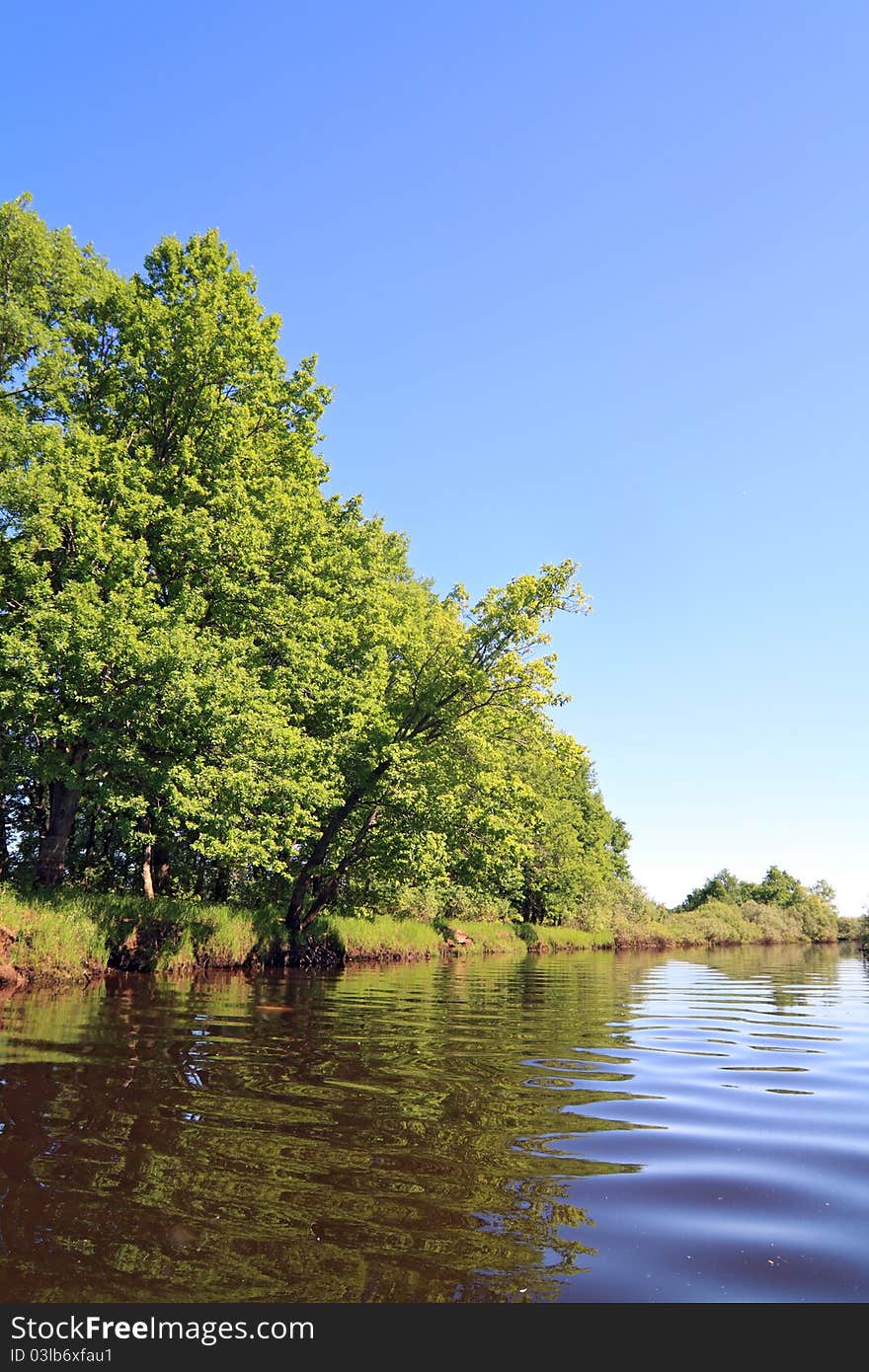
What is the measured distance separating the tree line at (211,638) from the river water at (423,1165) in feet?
31.3

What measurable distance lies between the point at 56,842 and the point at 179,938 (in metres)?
4.37

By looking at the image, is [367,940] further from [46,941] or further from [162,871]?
[46,941]

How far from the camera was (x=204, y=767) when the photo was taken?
70.0 ft

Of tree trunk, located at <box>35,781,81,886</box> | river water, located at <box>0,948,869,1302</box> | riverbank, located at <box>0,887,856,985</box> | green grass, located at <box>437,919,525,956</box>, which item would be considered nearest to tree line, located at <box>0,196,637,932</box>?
tree trunk, located at <box>35,781,81,886</box>

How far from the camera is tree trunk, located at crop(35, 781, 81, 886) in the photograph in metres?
22.2

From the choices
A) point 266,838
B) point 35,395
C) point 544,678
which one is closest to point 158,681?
point 266,838

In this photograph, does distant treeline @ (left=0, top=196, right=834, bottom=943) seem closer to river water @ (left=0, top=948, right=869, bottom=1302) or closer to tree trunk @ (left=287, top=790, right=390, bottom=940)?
tree trunk @ (left=287, top=790, right=390, bottom=940)

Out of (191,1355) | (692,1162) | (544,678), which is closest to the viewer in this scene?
(191,1355)

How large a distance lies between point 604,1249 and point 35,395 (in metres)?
25.8

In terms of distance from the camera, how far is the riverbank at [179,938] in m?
17.7

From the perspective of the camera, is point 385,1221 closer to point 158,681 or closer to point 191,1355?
point 191,1355

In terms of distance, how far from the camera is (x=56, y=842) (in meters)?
22.5

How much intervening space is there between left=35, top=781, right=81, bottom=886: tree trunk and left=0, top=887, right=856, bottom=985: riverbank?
61.8 inches

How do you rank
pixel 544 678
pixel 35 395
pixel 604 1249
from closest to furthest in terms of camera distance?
pixel 604 1249 < pixel 35 395 < pixel 544 678
